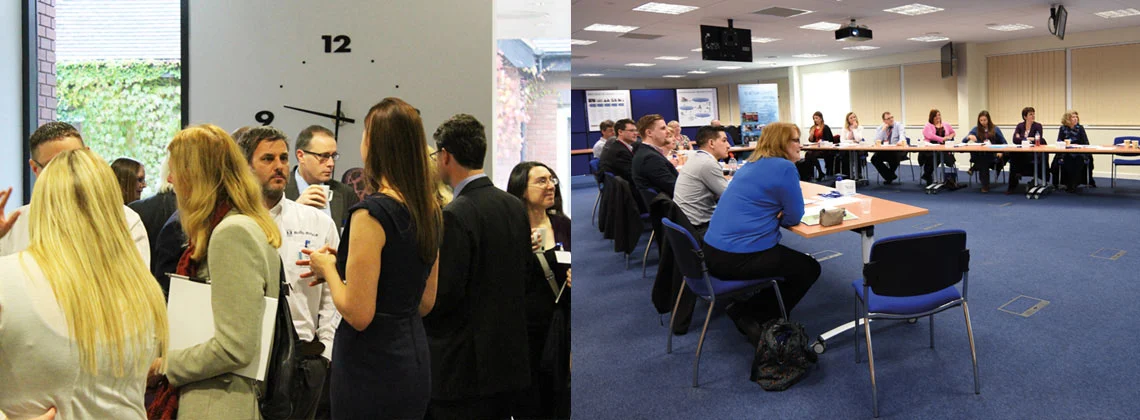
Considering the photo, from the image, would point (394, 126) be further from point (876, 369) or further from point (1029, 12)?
point (1029, 12)

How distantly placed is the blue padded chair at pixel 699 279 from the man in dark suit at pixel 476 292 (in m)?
1.65

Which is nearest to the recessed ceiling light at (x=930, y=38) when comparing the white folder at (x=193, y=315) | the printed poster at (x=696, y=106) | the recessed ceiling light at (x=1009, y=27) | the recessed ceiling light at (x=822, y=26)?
the recessed ceiling light at (x=1009, y=27)

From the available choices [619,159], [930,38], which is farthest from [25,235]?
[930,38]

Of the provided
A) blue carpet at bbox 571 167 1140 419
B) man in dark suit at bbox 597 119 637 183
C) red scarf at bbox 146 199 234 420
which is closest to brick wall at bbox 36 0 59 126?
red scarf at bbox 146 199 234 420

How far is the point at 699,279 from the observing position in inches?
137

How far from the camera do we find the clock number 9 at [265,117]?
5.27ft

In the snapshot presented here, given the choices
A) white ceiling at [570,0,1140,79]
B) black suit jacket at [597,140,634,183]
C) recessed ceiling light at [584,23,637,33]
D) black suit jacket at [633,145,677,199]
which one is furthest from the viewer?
recessed ceiling light at [584,23,637,33]

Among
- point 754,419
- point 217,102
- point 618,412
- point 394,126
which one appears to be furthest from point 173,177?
point 754,419

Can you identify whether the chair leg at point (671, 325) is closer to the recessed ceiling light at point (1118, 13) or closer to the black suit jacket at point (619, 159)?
the black suit jacket at point (619, 159)

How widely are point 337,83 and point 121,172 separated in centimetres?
48

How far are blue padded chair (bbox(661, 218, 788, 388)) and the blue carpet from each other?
0.31 meters

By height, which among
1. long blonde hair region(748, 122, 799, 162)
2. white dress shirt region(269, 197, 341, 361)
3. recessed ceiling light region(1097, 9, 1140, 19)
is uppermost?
recessed ceiling light region(1097, 9, 1140, 19)

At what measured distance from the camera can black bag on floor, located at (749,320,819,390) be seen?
325cm

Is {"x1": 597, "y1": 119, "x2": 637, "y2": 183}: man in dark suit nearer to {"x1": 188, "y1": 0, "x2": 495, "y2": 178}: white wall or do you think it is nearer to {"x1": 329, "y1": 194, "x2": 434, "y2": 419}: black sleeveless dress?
{"x1": 188, "y1": 0, "x2": 495, "y2": 178}: white wall
